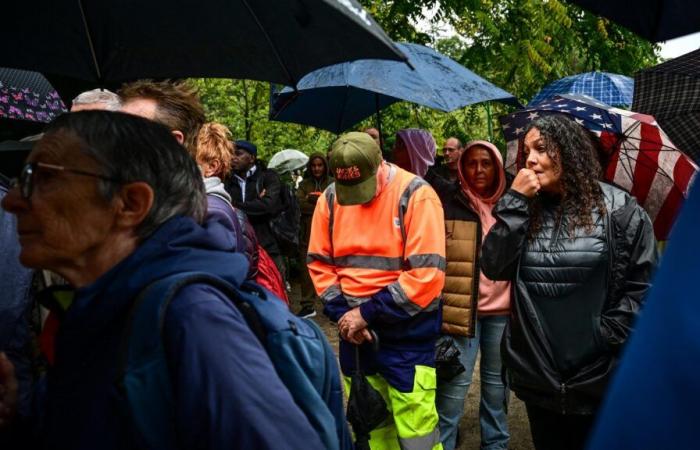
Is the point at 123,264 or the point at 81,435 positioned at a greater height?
the point at 123,264

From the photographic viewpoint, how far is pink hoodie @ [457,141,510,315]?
4.50 metres

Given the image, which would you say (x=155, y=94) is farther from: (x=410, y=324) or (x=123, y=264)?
(x=410, y=324)

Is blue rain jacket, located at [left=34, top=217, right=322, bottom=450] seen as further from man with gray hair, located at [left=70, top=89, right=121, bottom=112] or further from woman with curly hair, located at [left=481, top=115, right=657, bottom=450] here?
woman with curly hair, located at [left=481, top=115, right=657, bottom=450]

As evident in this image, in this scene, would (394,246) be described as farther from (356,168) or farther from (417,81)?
(417,81)

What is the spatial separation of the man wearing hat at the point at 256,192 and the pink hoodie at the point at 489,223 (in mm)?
3941

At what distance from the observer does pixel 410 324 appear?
384cm

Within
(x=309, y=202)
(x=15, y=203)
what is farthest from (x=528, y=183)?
(x=309, y=202)

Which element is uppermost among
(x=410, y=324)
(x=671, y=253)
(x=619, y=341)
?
(x=671, y=253)

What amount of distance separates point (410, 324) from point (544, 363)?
2.89 feet

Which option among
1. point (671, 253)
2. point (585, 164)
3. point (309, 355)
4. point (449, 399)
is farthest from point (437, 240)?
point (671, 253)

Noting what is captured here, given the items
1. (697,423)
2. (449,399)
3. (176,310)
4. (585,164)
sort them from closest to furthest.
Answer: (697,423), (176,310), (585,164), (449,399)

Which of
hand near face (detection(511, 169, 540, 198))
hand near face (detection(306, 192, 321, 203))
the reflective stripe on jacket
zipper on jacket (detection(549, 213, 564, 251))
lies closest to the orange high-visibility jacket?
the reflective stripe on jacket

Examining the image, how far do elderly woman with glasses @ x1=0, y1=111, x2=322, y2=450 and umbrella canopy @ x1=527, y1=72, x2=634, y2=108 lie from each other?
18.1 ft

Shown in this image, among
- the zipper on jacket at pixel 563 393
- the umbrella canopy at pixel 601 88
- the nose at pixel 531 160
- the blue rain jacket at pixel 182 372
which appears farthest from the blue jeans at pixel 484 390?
the blue rain jacket at pixel 182 372
